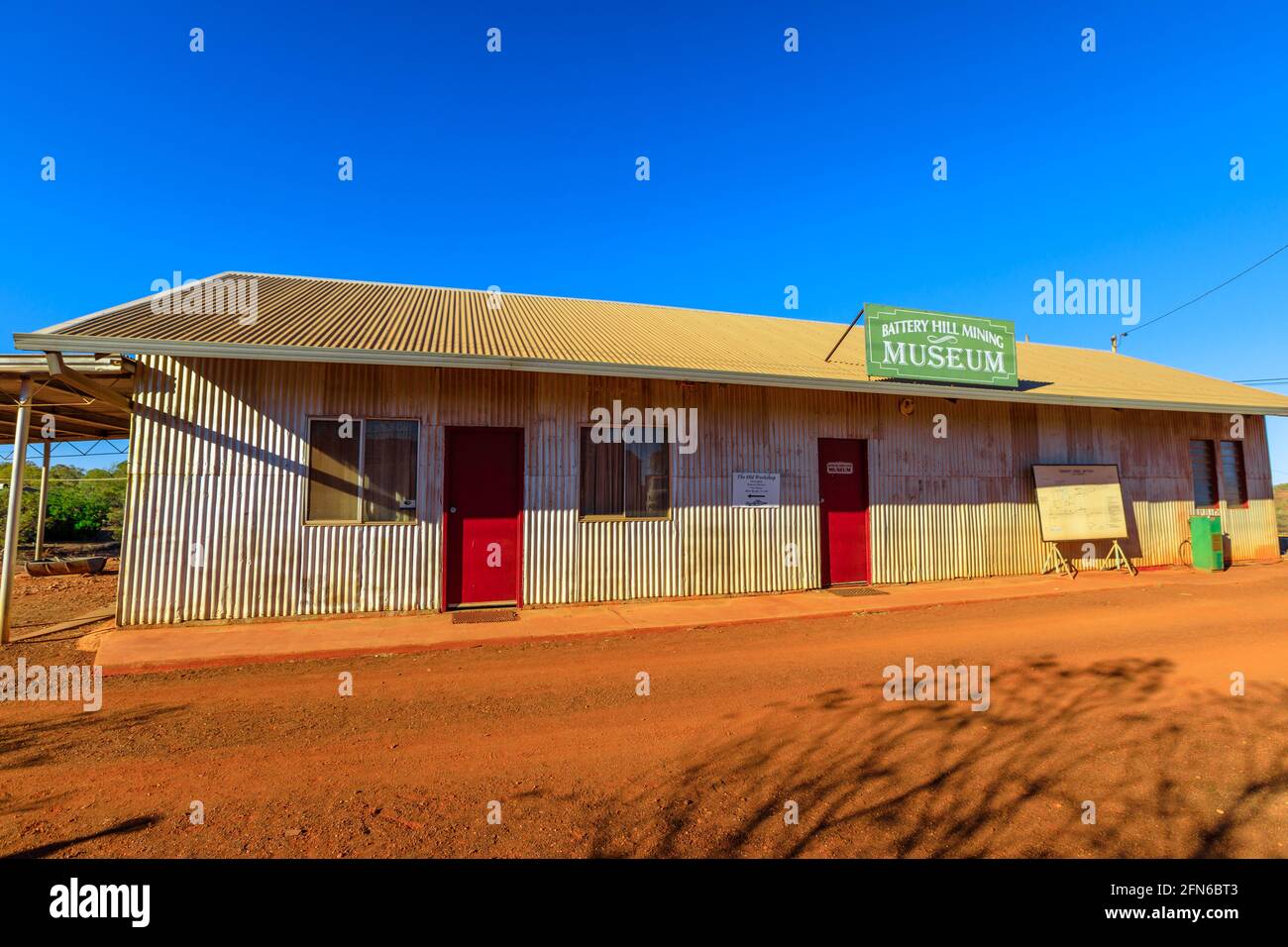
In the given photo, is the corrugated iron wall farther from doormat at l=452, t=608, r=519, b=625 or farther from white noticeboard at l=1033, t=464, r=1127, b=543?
doormat at l=452, t=608, r=519, b=625

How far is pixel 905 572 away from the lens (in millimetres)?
11148

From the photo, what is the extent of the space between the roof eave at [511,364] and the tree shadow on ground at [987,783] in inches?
212

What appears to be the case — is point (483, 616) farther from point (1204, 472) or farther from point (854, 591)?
point (1204, 472)

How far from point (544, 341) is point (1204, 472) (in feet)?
53.4

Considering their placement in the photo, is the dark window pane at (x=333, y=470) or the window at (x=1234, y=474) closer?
the dark window pane at (x=333, y=470)

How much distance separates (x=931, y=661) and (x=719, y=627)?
273cm

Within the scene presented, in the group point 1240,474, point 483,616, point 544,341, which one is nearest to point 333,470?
point 483,616

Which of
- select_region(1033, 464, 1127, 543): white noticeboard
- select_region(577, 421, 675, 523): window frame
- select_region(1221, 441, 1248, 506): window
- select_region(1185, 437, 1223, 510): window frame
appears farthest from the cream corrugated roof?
select_region(1033, 464, 1127, 543): white noticeboard

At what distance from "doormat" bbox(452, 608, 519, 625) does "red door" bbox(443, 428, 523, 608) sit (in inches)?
9.3

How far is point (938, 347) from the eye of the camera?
11.3 meters

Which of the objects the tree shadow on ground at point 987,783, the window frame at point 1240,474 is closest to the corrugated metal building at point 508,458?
the window frame at point 1240,474

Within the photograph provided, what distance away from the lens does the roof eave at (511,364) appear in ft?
22.4

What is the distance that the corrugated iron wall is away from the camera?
786 centimetres

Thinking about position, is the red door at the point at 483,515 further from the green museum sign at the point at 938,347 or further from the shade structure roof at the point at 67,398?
the green museum sign at the point at 938,347
